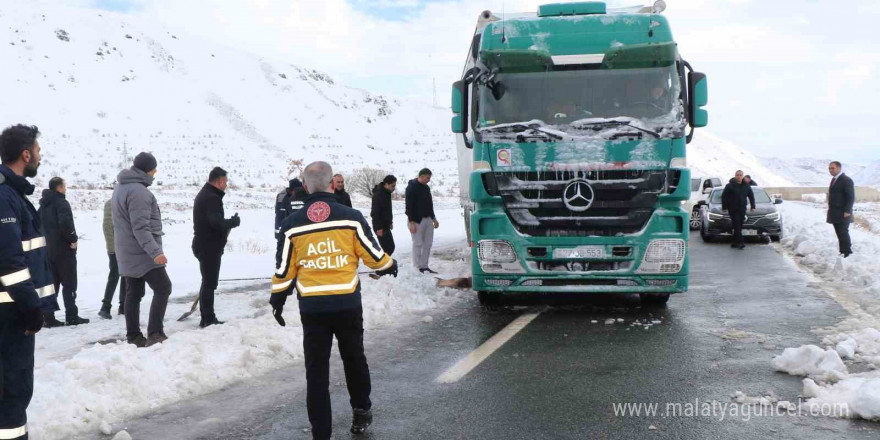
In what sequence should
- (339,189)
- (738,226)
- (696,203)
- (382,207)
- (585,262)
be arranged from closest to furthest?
(585,262) → (339,189) → (382,207) → (738,226) → (696,203)

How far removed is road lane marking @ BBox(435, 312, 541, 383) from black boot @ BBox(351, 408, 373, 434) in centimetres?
114

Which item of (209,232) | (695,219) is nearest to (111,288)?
(209,232)

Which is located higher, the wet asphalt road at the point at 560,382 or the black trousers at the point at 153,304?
the black trousers at the point at 153,304

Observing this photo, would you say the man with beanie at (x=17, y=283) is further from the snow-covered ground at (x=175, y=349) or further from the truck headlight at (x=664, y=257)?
the truck headlight at (x=664, y=257)

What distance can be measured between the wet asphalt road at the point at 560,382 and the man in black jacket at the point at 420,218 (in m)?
3.66

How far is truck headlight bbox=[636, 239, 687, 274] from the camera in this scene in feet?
25.1

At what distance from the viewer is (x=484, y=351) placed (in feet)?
21.1

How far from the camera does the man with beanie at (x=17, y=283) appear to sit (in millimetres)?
3457

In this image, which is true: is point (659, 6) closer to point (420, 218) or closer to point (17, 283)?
point (420, 218)

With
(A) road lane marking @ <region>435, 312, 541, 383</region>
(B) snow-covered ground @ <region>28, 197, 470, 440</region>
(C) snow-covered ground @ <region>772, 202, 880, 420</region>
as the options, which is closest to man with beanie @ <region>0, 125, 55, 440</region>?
(B) snow-covered ground @ <region>28, 197, 470, 440</region>

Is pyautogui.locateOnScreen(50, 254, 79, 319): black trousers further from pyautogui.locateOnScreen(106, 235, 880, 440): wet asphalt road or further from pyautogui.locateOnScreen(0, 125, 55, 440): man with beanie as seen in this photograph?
pyautogui.locateOnScreen(0, 125, 55, 440): man with beanie

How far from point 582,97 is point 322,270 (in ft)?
15.4

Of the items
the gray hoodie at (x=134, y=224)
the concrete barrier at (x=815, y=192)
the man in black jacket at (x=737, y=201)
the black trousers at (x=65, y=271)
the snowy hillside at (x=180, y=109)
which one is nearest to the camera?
the gray hoodie at (x=134, y=224)

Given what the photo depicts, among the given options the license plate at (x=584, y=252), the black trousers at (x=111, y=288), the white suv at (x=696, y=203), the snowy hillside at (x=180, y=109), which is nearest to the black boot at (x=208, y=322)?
the black trousers at (x=111, y=288)
